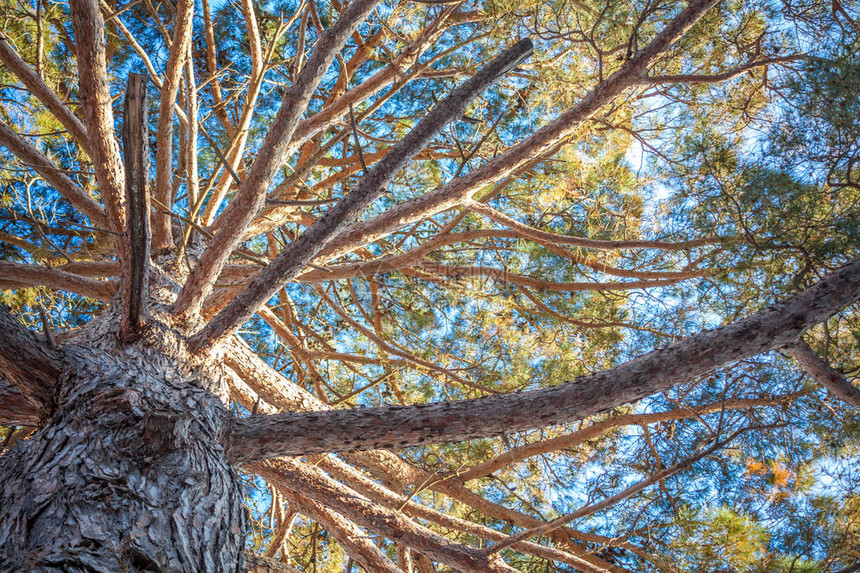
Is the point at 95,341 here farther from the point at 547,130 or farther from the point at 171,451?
the point at 547,130

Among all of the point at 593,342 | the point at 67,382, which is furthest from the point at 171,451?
the point at 593,342

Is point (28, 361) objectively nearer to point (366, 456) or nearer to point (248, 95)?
point (366, 456)

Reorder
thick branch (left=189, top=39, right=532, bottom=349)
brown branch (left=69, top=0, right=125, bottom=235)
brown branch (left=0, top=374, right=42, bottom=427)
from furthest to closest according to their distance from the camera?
brown branch (left=69, top=0, right=125, bottom=235) → brown branch (left=0, top=374, right=42, bottom=427) → thick branch (left=189, top=39, right=532, bottom=349)

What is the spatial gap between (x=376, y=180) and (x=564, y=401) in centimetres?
80

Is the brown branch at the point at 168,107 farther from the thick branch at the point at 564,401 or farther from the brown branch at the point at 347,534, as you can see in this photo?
the thick branch at the point at 564,401

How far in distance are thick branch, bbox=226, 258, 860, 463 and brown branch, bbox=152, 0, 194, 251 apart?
1807mm

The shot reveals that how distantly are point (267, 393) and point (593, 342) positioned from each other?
5.88 ft

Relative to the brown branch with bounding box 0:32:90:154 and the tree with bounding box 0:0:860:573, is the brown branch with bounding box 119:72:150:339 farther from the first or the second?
the brown branch with bounding box 0:32:90:154

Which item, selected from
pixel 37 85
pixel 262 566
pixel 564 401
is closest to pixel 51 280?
pixel 37 85

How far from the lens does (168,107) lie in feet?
9.59

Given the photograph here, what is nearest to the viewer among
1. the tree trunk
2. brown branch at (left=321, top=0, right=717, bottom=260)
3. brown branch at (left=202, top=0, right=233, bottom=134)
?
the tree trunk

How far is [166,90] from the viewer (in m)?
2.90

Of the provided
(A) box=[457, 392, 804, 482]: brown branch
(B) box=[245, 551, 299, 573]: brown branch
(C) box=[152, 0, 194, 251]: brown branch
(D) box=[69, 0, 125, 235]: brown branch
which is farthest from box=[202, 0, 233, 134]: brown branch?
(B) box=[245, 551, 299, 573]: brown branch

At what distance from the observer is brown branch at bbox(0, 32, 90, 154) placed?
8.49 feet
